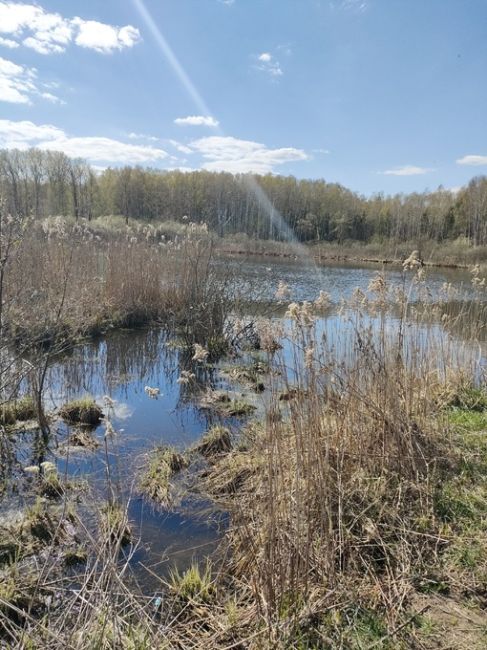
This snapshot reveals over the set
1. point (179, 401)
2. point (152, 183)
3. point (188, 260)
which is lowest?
point (179, 401)

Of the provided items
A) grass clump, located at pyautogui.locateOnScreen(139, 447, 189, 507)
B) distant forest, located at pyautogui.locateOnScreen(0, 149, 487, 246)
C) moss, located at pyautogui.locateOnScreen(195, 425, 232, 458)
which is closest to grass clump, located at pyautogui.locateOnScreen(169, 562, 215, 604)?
grass clump, located at pyautogui.locateOnScreen(139, 447, 189, 507)

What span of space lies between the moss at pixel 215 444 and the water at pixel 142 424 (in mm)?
237

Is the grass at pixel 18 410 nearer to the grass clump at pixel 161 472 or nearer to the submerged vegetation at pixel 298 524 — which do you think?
the submerged vegetation at pixel 298 524

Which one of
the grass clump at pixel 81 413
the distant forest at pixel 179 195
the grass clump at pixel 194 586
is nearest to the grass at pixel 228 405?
the grass clump at pixel 81 413

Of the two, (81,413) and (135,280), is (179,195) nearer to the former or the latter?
(135,280)

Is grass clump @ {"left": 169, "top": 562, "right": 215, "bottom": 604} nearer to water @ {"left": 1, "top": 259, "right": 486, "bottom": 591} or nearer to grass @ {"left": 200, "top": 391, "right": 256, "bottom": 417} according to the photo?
water @ {"left": 1, "top": 259, "right": 486, "bottom": 591}

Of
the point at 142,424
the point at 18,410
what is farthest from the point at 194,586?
the point at 18,410

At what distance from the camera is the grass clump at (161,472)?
148 inches

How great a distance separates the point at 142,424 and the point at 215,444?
44.7 inches

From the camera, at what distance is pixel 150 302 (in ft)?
33.4

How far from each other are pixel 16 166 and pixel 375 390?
163 feet

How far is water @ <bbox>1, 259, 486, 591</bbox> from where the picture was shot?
3.27 m

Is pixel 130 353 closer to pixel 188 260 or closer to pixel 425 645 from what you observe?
pixel 188 260

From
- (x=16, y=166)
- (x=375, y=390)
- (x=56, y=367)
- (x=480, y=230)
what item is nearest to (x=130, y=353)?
(x=56, y=367)
